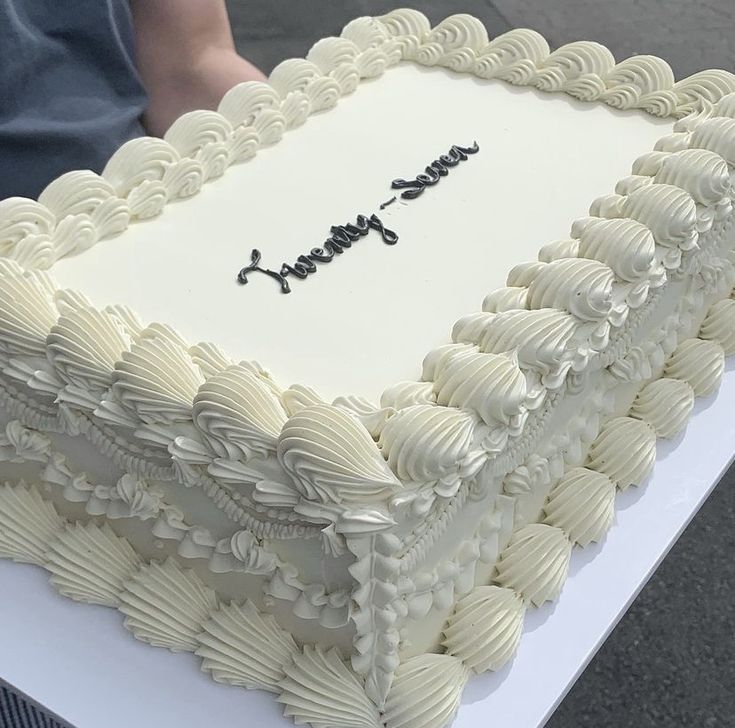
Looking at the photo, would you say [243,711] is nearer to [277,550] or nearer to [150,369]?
[277,550]

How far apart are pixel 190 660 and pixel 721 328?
3.29ft

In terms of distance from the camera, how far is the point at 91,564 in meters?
1.18

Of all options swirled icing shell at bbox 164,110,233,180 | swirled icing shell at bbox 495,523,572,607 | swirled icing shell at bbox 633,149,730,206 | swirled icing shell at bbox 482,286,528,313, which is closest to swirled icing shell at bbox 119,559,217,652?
swirled icing shell at bbox 495,523,572,607

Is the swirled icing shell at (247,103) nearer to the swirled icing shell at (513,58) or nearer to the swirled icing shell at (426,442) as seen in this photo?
the swirled icing shell at (513,58)

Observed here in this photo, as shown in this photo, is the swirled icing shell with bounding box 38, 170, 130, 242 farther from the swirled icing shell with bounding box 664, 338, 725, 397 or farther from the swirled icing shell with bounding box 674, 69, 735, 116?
the swirled icing shell with bounding box 674, 69, 735, 116

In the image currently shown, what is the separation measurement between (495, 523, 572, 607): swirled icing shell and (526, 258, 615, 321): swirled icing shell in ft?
0.94

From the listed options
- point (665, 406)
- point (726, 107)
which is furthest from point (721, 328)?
point (726, 107)

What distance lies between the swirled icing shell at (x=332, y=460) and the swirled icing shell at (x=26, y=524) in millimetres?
429

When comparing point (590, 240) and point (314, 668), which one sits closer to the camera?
point (314, 668)

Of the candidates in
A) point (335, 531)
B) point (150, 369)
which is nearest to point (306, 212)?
point (150, 369)

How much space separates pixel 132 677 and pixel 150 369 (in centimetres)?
35

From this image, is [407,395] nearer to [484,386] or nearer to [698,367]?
[484,386]

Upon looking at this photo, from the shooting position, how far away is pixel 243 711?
1.07 m

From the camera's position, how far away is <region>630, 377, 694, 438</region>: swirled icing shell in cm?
144
